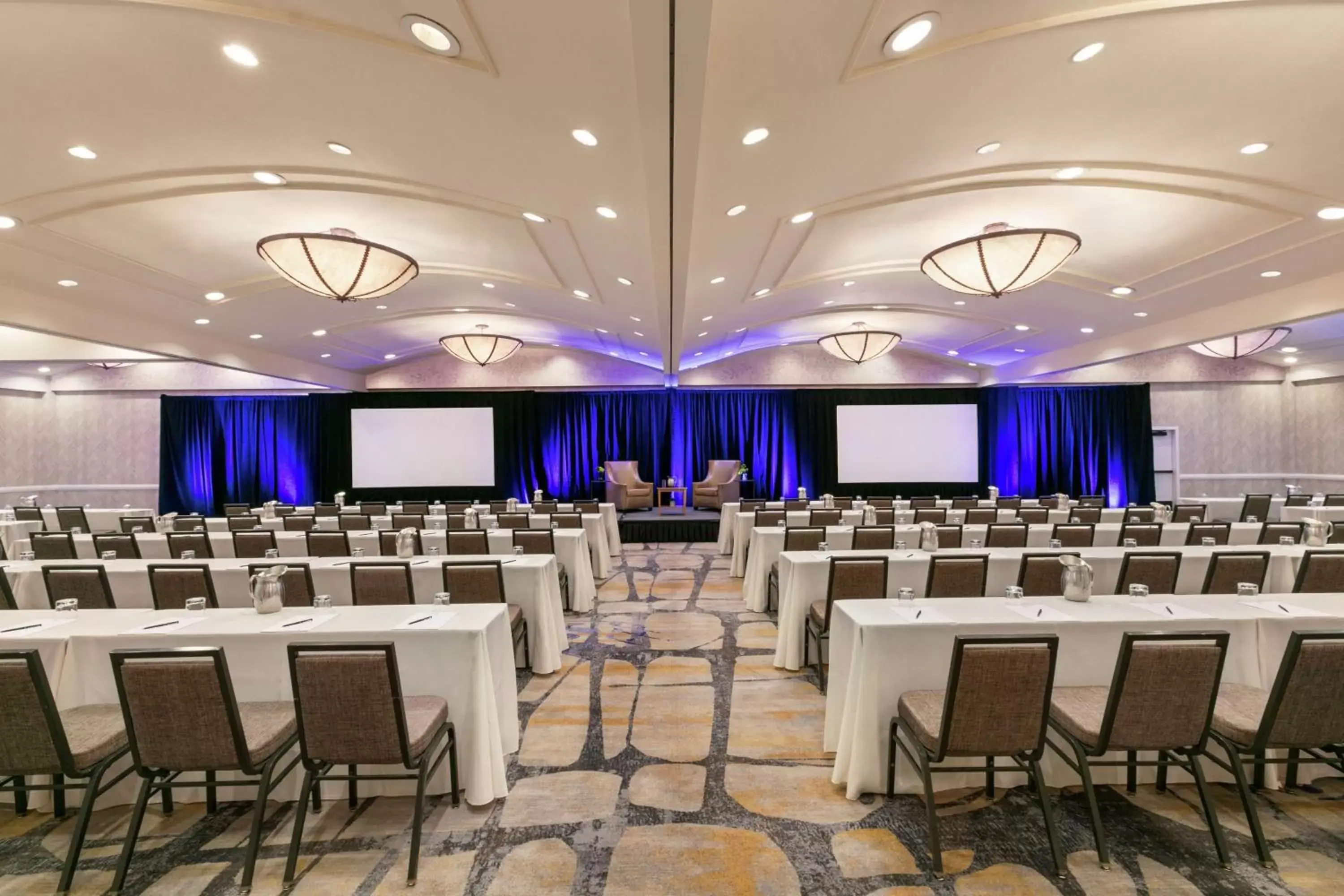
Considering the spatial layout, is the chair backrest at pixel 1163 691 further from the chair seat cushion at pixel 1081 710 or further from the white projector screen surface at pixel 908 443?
the white projector screen surface at pixel 908 443

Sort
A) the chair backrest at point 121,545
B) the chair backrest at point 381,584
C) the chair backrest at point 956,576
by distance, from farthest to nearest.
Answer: the chair backrest at point 121,545
the chair backrest at point 956,576
the chair backrest at point 381,584

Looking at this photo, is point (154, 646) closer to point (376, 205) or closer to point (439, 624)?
point (439, 624)

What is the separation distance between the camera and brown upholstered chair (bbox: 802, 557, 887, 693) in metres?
4.22

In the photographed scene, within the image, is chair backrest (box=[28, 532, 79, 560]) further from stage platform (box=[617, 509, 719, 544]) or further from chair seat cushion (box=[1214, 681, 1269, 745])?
chair seat cushion (box=[1214, 681, 1269, 745])

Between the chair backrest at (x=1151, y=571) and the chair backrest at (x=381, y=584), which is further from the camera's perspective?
the chair backrest at (x=1151, y=571)

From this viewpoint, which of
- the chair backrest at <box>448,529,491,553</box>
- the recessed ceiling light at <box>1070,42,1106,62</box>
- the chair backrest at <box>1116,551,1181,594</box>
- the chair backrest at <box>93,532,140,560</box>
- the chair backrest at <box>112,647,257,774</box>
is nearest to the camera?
the chair backrest at <box>112,647,257,774</box>

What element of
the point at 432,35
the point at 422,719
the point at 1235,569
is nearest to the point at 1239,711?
the point at 1235,569

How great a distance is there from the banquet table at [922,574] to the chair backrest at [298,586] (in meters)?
3.39

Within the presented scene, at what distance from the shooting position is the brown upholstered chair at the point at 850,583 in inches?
166

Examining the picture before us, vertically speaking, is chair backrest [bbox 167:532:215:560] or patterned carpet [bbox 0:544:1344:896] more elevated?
chair backrest [bbox 167:532:215:560]

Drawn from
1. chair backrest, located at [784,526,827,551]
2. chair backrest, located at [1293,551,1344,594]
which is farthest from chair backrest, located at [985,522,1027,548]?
chair backrest, located at [1293,551,1344,594]

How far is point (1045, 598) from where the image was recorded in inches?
135

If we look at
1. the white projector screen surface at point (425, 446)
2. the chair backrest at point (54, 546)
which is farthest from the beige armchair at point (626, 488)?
the chair backrest at point (54, 546)

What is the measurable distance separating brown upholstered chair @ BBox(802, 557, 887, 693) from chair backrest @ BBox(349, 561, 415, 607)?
Result: 2759 mm
